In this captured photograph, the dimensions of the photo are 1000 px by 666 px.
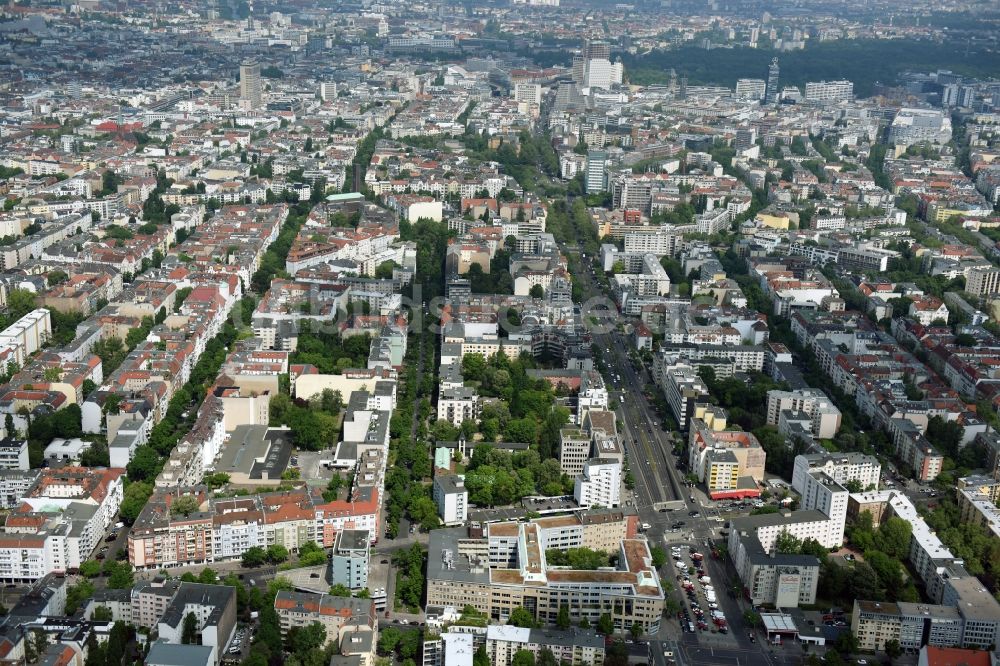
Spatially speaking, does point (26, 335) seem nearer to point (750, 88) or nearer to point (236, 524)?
point (236, 524)

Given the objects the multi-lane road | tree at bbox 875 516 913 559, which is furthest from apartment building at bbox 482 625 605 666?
tree at bbox 875 516 913 559

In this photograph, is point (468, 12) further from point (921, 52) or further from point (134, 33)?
point (921, 52)

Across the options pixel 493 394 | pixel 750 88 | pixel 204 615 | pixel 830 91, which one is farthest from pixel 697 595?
pixel 830 91

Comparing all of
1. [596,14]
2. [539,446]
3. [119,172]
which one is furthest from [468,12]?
[539,446]

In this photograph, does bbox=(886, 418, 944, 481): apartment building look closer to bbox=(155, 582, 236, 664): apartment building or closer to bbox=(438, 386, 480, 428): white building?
bbox=(438, 386, 480, 428): white building

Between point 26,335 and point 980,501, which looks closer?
point 980,501

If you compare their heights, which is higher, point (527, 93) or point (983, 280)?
point (527, 93)
